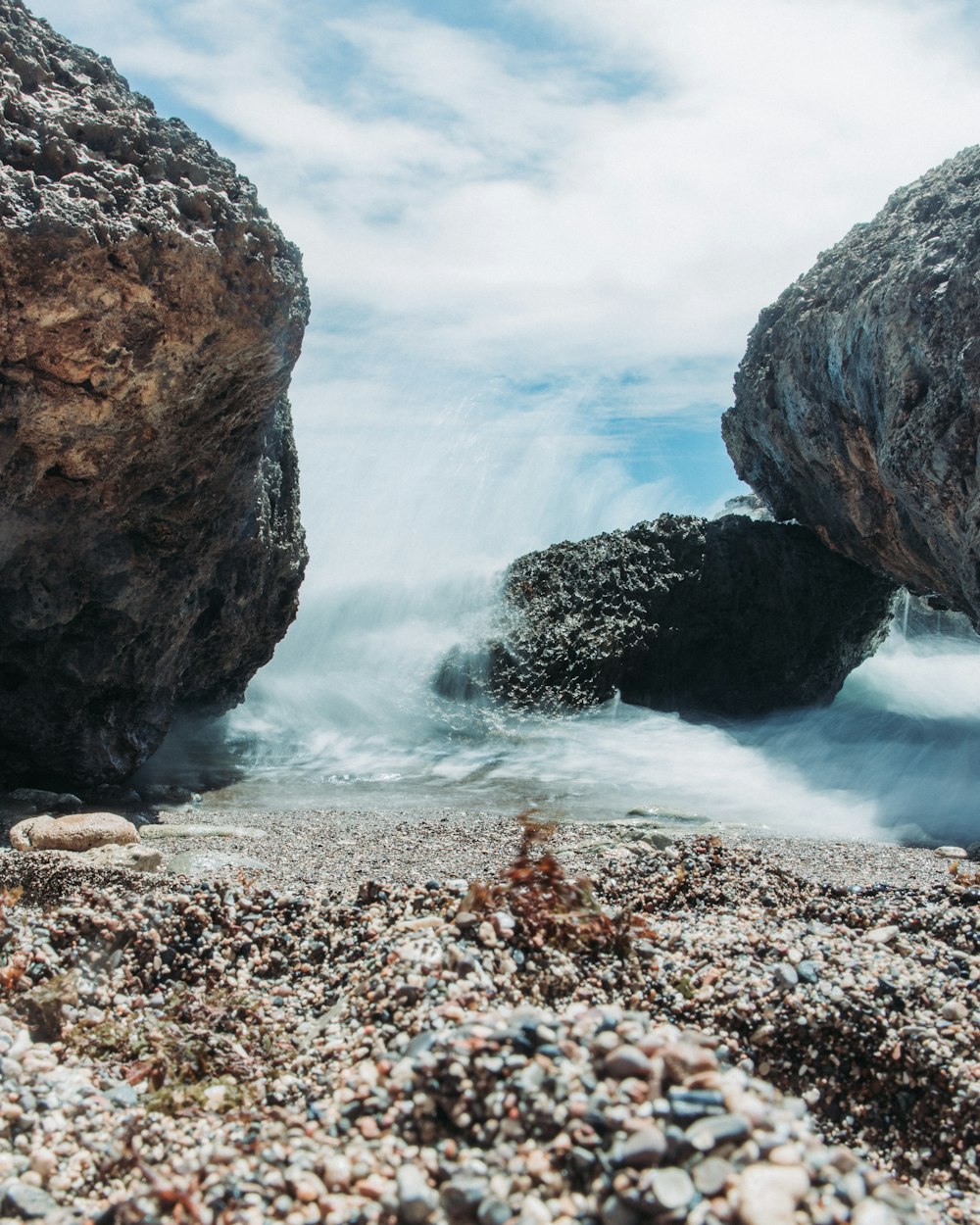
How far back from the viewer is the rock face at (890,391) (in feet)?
34.8

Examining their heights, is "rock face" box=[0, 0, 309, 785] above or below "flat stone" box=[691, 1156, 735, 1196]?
above

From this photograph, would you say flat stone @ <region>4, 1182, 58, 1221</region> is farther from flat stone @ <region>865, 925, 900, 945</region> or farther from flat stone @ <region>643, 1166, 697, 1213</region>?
flat stone @ <region>865, 925, 900, 945</region>

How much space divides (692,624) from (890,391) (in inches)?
291

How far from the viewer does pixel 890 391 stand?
1161 centimetres

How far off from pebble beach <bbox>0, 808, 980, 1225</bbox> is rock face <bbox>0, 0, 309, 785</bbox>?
3.75 meters

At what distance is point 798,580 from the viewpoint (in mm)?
17875

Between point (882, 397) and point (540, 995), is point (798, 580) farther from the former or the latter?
point (540, 995)

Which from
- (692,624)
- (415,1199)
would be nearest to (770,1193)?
(415,1199)

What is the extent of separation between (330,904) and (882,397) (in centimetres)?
1010

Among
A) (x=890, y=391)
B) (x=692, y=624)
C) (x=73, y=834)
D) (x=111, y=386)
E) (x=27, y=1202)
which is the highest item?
(x=890, y=391)

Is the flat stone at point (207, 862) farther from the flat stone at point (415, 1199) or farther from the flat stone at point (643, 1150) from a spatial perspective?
the flat stone at point (643, 1150)

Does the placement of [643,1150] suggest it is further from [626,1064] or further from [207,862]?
[207,862]

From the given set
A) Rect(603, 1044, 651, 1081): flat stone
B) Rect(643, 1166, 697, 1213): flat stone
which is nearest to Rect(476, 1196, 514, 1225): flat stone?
Rect(643, 1166, 697, 1213): flat stone

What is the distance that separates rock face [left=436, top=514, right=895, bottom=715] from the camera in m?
17.8
